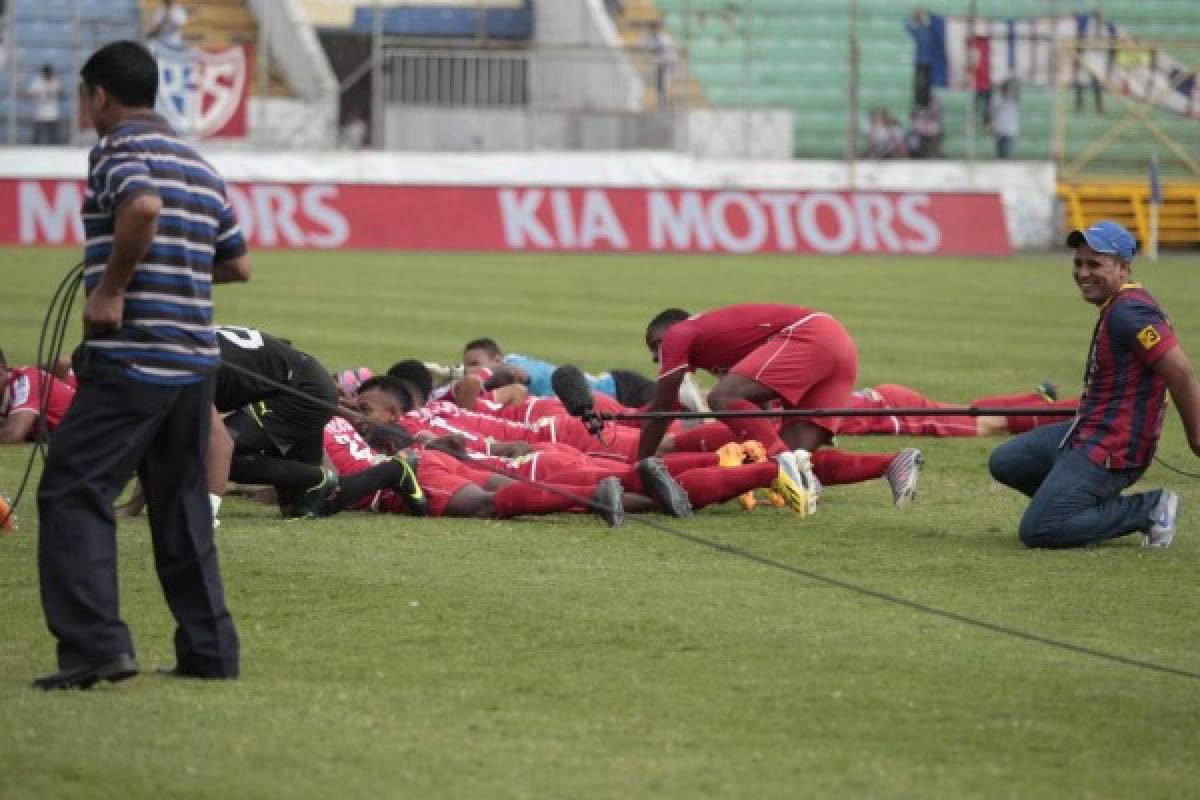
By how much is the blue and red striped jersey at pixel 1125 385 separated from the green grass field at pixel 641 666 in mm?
483

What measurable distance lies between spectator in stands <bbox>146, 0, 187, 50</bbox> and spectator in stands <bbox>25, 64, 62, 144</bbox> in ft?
6.42

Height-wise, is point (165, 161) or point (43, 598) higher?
point (165, 161)

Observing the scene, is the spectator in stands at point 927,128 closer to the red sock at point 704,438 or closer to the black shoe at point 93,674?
the red sock at point 704,438

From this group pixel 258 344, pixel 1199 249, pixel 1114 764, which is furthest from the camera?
pixel 1199 249

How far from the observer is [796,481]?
10.7m

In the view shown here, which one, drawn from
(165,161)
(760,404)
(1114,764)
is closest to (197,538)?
(165,161)

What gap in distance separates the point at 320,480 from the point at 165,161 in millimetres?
4043

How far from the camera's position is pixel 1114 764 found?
616cm

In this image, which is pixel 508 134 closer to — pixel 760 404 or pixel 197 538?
pixel 760 404

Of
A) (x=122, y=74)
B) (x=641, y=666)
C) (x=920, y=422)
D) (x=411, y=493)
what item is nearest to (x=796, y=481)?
(x=411, y=493)

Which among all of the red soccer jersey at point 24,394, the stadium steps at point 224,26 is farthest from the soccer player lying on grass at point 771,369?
the stadium steps at point 224,26

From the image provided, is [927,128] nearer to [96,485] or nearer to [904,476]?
[904,476]

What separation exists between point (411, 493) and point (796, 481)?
1.93m

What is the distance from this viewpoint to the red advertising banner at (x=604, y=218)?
34.2m
